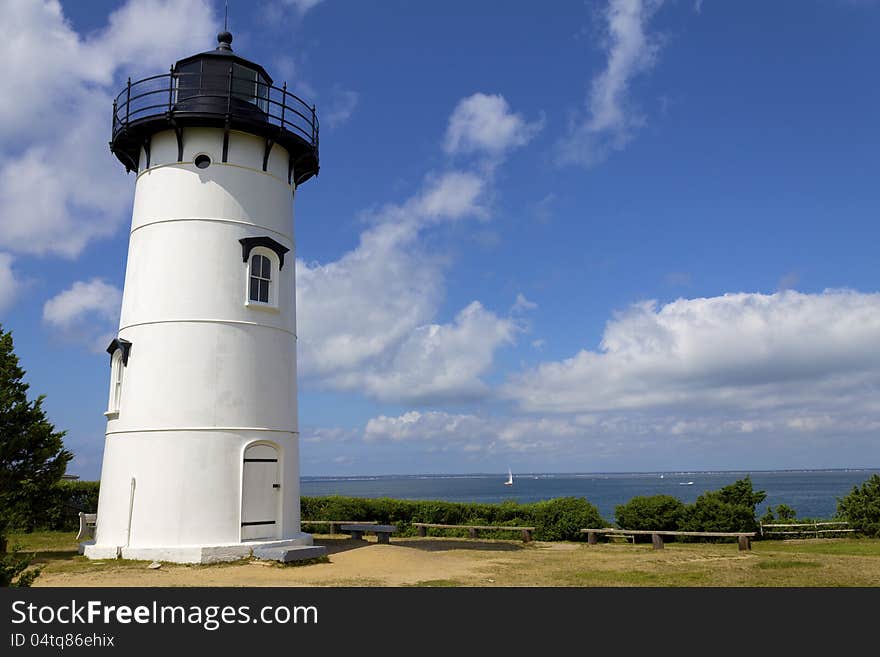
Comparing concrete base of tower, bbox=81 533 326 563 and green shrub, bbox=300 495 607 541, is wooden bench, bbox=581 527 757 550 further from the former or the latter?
concrete base of tower, bbox=81 533 326 563

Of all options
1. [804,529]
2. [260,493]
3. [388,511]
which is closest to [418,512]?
[388,511]

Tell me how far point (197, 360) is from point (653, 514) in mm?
14982

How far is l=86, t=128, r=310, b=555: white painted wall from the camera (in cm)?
1521

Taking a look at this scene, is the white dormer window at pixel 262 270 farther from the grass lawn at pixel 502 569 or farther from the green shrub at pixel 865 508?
the green shrub at pixel 865 508

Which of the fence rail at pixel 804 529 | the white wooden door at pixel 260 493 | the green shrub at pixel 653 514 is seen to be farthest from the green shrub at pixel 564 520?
the white wooden door at pixel 260 493

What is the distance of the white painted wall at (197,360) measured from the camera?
15.2 meters

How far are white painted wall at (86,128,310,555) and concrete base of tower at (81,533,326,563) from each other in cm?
16

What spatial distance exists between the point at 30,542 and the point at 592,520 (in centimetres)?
1726

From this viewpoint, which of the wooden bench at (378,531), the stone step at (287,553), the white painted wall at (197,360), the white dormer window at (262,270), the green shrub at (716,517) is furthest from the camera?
the green shrub at (716,517)

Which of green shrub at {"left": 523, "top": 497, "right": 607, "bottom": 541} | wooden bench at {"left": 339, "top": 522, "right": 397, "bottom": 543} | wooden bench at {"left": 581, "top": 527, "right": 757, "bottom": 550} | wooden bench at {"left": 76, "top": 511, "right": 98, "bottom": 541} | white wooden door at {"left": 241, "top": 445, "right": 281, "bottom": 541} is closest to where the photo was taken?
white wooden door at {"left": 241, "top": 445, "right": 281, "bottom": 541}

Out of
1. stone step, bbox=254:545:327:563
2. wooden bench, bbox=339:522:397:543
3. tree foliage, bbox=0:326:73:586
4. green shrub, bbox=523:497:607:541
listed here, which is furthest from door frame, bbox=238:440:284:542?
green shrub, bbox=523:497:607:541

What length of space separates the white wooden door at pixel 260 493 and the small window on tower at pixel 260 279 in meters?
Result: 3.69

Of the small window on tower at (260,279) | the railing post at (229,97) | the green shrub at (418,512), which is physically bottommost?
the green shrub at (418,512)
